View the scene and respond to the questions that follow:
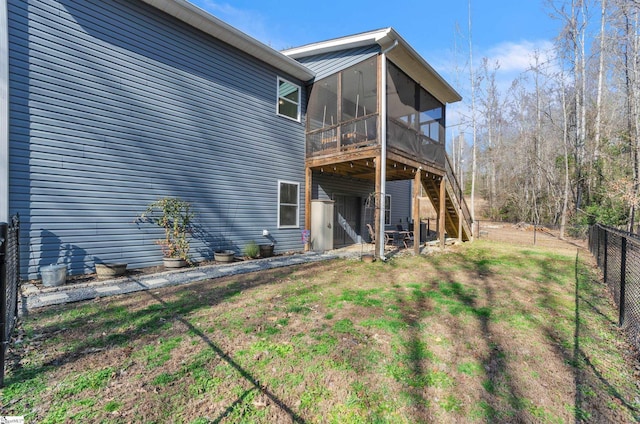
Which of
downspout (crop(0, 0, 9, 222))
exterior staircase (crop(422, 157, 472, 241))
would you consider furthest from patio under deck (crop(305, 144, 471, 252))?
downspout (crop(0, 0, 9, 222))

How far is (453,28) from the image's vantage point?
2027 cm

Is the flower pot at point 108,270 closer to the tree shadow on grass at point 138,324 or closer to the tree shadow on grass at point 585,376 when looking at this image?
the tree shadow on grass at point 138,324

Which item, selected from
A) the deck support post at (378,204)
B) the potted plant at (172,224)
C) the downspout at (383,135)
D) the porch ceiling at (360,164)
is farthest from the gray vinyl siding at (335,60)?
the potted plant at (172,224)

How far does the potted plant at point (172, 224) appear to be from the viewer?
645cm

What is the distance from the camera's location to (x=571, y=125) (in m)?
17.0

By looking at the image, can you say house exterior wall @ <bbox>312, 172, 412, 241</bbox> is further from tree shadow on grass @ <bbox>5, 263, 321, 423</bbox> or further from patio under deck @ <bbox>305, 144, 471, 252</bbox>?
tree shadow on grass @ <bbox>5, 263, 321, 423</bbox>

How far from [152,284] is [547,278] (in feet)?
26.1

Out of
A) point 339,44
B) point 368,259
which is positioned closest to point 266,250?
point 368,259

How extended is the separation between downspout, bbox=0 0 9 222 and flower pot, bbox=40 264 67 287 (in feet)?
3.28

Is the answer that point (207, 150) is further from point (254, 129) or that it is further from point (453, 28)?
point (453, 28)

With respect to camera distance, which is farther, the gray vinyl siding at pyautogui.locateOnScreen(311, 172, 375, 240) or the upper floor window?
the gray vinyl siding at pyautogui.locateOnScreen(311, 172, 375, 240)

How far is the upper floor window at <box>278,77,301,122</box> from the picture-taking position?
9.21m

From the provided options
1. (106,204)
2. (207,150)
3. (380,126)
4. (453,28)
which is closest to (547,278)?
(380,126)

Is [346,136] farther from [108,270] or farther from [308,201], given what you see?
[108,270]
